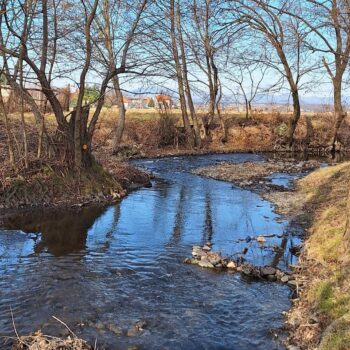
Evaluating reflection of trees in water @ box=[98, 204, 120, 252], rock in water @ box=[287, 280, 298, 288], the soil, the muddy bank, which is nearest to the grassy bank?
A: rock in water @ box=[287, 280, 298, 288]

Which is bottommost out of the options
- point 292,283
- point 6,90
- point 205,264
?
point 292,283

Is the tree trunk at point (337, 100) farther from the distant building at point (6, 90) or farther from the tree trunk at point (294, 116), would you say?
the distant building at point (6, 90)

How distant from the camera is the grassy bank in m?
5.33

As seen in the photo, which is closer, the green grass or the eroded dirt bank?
the green grass

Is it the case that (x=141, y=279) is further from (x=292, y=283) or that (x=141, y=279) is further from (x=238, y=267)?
(x=292, y=283)

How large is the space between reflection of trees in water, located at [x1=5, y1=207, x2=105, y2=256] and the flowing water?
0.02 m

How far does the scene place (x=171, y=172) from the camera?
71.4 feet

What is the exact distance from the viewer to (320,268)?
25.0ft

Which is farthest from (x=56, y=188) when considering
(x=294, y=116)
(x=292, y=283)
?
(x=294, y=116)

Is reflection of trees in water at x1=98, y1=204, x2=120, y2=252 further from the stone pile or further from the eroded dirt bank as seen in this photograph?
the eroded dirt bank

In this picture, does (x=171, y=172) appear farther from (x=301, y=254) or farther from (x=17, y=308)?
(x=17, y=308)

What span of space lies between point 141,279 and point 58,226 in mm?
4265

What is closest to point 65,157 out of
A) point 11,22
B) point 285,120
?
point 11,22

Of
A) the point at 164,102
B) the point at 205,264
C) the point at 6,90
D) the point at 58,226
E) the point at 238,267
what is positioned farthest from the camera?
the point at 164,102
